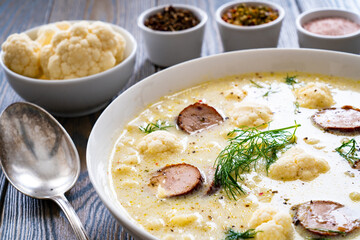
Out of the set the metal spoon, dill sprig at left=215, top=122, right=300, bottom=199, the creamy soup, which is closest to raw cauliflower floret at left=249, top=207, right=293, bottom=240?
the creamy soup

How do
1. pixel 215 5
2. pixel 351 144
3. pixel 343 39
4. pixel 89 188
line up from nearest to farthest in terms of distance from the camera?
pixel 351 144
pixel 89 188
pixel 343 39
pixel 215 5

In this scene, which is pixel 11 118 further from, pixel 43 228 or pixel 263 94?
pixel 263 94

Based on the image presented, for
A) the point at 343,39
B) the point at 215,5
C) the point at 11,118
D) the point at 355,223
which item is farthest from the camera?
the point at 215,5

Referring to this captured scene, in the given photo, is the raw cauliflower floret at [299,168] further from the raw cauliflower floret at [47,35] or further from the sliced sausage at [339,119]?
the raw cauliflower floret at [47,35]

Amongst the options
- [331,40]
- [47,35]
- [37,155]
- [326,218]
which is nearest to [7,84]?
[47,35]

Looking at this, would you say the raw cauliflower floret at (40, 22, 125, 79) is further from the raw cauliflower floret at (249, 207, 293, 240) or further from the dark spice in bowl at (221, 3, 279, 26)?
the raw cauliflower floret at (249, 207, 293, 240)

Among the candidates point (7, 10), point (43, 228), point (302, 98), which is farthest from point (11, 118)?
point (7, 10)

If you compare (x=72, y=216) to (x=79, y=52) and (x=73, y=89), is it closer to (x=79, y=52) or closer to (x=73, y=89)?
(x=73, y=89)

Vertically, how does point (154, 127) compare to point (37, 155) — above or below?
above
